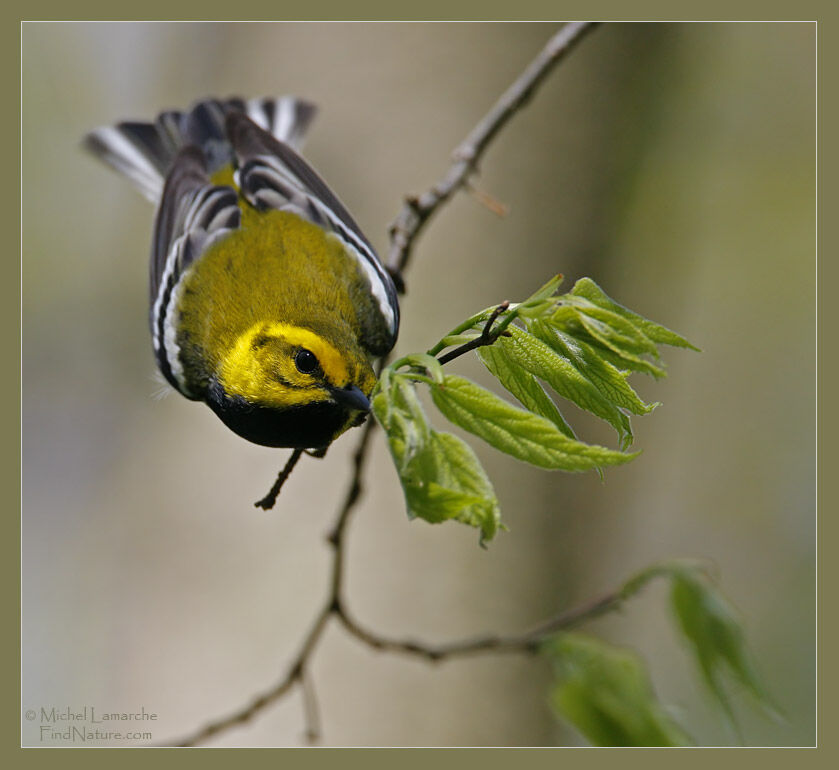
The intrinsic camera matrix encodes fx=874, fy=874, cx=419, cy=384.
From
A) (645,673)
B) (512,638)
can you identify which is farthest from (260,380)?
(645,673)

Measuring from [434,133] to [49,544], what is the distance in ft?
6.95

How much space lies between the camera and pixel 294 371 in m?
1.53

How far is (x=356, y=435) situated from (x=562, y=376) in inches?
60.5

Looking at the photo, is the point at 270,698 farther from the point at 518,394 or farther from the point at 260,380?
the point at 518,394

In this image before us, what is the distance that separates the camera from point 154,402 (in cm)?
305

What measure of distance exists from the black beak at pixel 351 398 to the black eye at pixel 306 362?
57 millimetres

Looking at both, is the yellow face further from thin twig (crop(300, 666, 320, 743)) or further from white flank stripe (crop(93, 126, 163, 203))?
white flank stripe (crop(93, 126, 163, 203))

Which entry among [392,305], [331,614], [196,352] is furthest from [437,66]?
[331,614]

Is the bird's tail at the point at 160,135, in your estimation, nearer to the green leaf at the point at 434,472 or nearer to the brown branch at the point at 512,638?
the brown branch at the point at 512,638

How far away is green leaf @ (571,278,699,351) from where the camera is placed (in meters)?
0.99

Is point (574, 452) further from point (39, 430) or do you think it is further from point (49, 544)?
point (39, 430)

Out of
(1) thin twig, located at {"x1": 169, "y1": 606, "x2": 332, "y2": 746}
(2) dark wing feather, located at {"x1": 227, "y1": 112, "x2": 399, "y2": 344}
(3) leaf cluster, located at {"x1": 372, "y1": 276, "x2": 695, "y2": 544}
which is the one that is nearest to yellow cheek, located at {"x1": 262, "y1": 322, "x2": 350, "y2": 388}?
(3) leaf cluster, located at {"x1": 372, "y1": 276, "x2": 695, "y2": 544}

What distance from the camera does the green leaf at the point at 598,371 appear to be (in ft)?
3.29

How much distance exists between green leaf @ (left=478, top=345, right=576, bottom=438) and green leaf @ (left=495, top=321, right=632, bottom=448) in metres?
0.02
